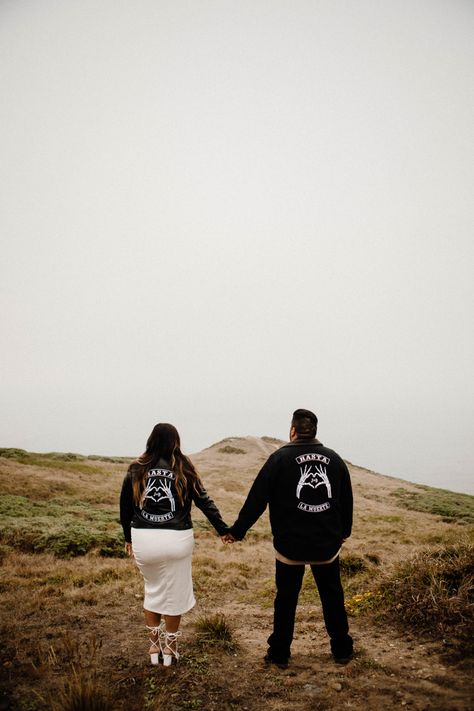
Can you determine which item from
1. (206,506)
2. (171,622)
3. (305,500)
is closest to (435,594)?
(305,500)

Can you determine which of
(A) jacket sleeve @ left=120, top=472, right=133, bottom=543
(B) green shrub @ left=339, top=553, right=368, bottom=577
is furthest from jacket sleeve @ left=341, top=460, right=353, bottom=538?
(B) green shrub @ left=339, top=553, right=368, bottom=577

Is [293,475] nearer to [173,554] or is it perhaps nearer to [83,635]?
[173,554]

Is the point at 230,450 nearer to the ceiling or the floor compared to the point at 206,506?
nearer to the floor

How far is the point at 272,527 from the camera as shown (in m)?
4.35

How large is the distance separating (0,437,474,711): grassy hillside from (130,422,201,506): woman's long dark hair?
154 centimetres

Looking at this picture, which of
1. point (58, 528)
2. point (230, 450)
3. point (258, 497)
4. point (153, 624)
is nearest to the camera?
point (153, 624)

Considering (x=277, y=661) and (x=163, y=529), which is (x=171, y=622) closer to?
(x=163, y=529)

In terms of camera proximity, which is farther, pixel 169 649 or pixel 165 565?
pixel 169 649

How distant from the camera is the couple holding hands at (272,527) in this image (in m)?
4.21

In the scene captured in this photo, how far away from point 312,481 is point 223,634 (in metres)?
2.63

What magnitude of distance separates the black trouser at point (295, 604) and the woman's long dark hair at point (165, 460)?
1.38 m

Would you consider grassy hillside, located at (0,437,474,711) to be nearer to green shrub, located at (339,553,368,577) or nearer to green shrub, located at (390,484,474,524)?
green shrub, located at (339,553,368,577)

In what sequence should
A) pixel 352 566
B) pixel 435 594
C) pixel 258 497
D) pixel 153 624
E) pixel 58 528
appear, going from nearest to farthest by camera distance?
pixel 153 624
pixel 258 497
pixel 435 594
pixel 352 566
pixel 58 528

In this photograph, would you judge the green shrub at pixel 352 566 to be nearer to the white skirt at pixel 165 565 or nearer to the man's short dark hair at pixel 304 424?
the white skirt at pixel 165 565
